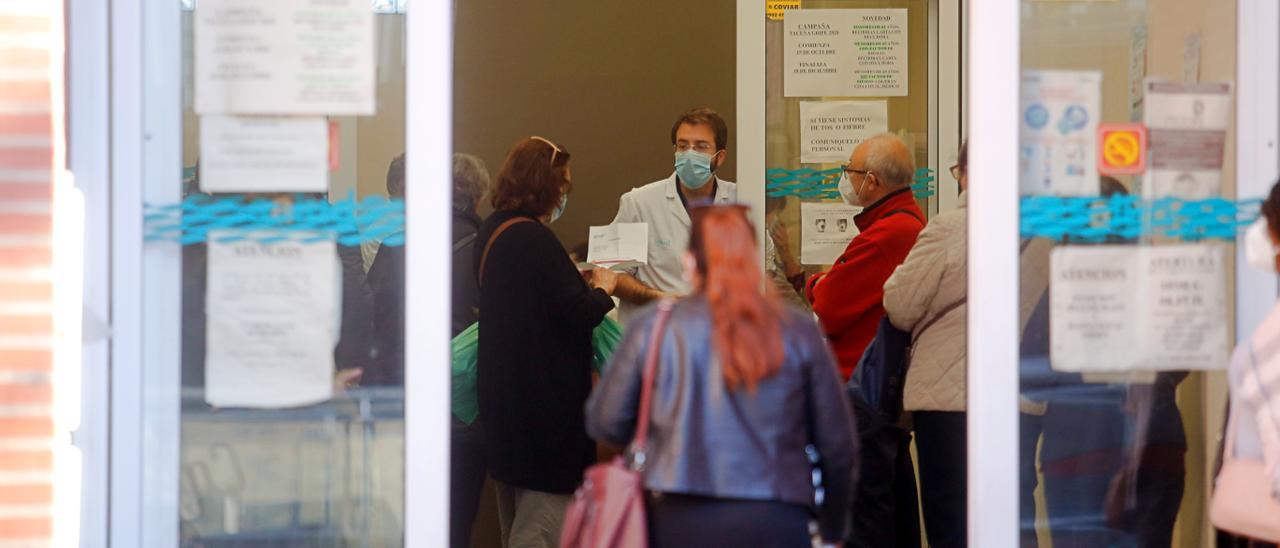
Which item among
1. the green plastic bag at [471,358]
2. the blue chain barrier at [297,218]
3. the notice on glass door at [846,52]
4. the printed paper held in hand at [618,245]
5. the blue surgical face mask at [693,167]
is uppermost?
the notice on glass door at [846,52]

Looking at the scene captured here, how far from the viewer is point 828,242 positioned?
6676 millimetres

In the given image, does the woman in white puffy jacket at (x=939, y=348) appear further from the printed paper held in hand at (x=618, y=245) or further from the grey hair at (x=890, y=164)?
the printed paper held in hand at (x=618, y=245)

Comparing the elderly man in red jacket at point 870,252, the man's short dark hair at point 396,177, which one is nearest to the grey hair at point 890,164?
the elderly man in red jacket at point 870,252

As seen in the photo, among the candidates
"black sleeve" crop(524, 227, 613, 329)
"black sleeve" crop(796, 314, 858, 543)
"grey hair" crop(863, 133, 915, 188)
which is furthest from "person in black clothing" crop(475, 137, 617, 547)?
"black sleeve" crop(796, 314, 858, 543)

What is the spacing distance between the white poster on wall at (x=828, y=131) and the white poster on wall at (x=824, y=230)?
23 centimetres

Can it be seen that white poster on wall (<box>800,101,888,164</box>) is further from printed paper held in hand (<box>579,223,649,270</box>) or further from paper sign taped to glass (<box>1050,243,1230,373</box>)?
paper sign taped to glass (<box>1050,243,1230,373</box>)

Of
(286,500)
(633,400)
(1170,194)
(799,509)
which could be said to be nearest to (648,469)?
(633,400)

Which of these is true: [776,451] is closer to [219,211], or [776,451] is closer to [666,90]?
[219,211]

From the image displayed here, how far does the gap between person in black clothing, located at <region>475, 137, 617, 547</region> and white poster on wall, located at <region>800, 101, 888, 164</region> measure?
7.43 feet

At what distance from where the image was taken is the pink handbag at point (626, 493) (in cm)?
302

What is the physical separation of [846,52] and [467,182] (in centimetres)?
236

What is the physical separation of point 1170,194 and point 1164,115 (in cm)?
23

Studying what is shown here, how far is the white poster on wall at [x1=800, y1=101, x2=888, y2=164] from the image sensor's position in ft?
21.8

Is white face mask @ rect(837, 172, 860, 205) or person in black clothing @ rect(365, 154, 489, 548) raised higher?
white face mask @ rect(837, 172, 860, 205)
